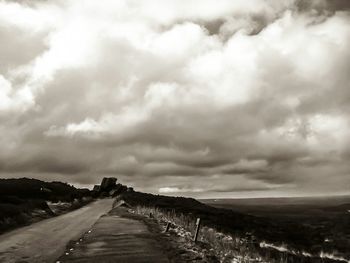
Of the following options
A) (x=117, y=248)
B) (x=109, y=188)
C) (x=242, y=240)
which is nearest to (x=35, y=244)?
(x=117, y=248)

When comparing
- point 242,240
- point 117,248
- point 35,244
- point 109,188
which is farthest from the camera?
point 109,188

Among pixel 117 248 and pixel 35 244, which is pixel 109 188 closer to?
pixel 35 244

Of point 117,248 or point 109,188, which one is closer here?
point 117,248

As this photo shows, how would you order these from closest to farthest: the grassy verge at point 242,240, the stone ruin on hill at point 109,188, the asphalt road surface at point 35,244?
1. the asphalt road surface at point 35,244
2. the grassy verge at point 242,240
3. the stone ruin on hill at point 109,188

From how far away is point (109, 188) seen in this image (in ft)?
531

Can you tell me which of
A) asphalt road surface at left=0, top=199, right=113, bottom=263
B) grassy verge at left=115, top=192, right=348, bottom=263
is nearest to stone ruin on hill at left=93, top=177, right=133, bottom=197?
grassy verge at left=115, top=192, right=348, bottom=263

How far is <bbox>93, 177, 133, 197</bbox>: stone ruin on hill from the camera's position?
152m

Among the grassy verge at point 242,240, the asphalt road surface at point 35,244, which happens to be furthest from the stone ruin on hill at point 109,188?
the asphalt road surface at point 35,244

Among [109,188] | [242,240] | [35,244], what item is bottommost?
[35,244]

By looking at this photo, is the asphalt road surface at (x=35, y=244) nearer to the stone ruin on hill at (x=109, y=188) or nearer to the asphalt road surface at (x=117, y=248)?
the asphalt road surface at (x=117, y=248)

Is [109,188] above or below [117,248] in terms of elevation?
above

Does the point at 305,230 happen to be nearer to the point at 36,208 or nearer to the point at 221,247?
the point at 36,208

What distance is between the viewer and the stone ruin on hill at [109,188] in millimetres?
152488

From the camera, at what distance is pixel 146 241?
2327cm
